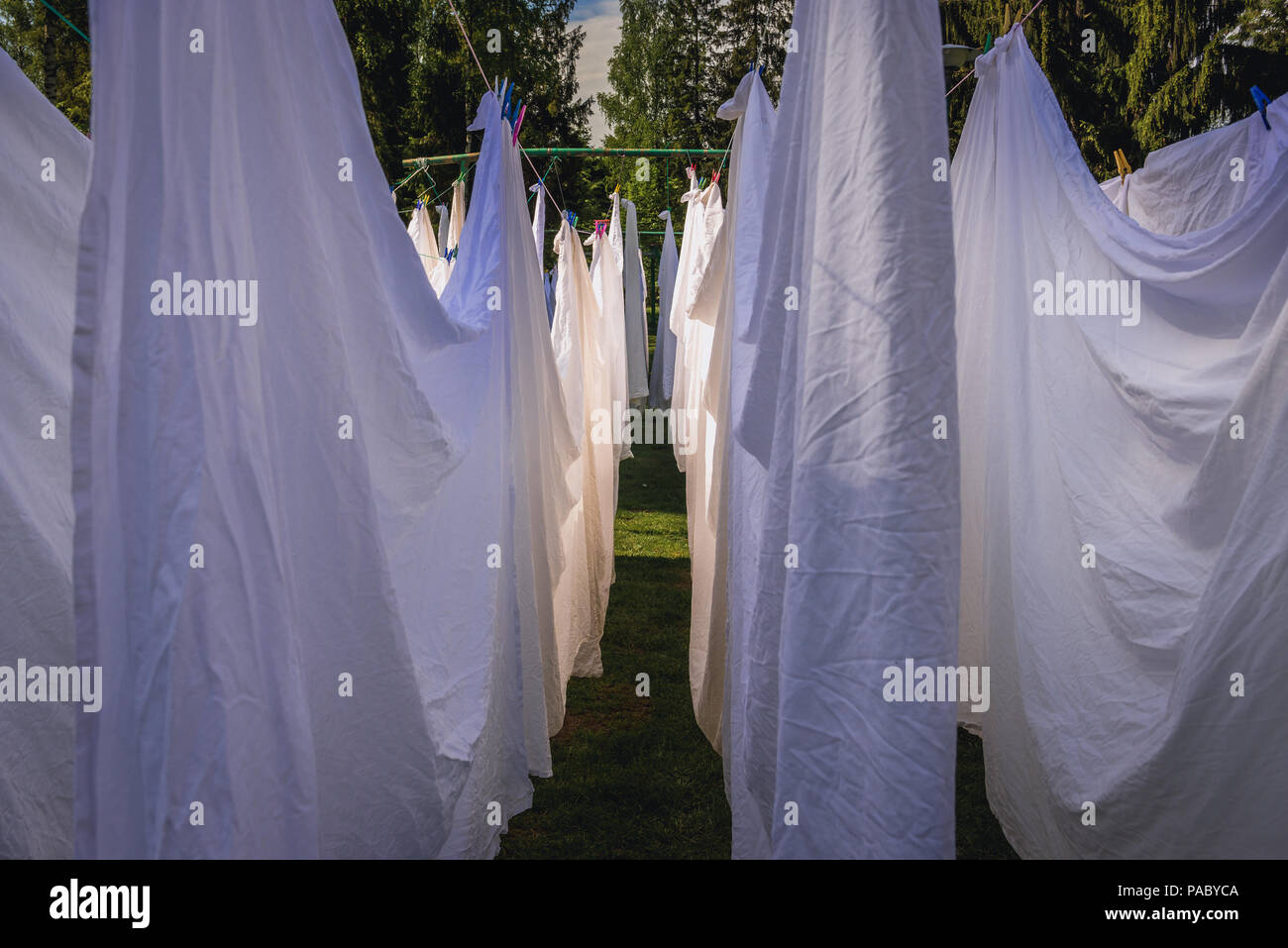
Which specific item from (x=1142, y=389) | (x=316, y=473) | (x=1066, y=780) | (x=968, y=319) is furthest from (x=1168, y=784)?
(x=316, y=473)

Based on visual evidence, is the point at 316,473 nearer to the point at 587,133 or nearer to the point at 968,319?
the point at 968,319

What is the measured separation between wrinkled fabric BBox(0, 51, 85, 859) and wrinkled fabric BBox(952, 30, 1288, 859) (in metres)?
2.59

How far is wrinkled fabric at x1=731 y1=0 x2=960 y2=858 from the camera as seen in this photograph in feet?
4.48

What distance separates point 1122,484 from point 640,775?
2118 millimetres

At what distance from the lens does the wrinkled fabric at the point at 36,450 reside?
6.05 feet

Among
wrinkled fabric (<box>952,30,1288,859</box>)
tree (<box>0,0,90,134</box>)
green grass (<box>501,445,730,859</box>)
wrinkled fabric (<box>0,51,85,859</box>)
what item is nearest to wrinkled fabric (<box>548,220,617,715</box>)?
green grass (<box>501,445,730,859</box>)

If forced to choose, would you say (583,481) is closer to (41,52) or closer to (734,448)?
(734,448)

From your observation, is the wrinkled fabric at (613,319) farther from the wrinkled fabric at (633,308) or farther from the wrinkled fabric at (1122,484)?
the wrinkled fabric at (1122,484)

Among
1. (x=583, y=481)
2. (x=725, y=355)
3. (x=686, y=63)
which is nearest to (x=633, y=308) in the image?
(x=583, y=481)

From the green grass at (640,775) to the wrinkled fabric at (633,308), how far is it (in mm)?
3504

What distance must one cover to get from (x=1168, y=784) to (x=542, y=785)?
2188 mm

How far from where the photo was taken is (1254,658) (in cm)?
182

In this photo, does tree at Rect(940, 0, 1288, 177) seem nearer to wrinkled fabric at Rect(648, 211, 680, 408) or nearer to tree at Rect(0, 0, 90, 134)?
wrinkled fabric at Rect(648, 211, 680, 408)

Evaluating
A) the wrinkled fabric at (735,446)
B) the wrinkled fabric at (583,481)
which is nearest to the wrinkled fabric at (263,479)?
the wrinkled fabric at (735,446)
